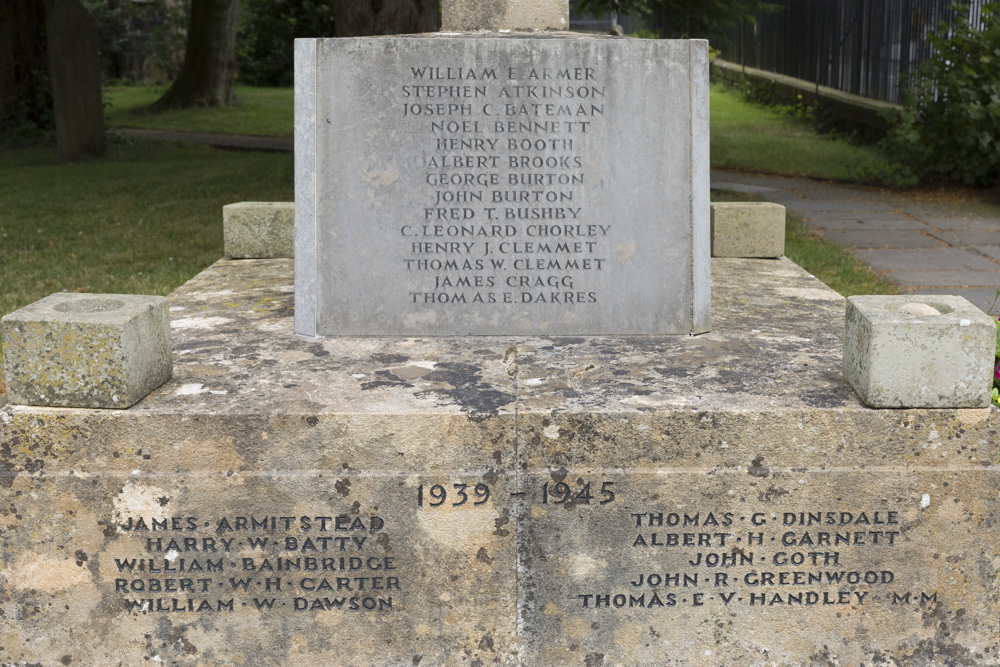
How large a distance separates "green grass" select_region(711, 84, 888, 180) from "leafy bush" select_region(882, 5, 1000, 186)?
0.66 meters

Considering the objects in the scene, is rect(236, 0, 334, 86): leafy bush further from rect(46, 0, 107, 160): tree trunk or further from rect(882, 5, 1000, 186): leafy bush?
rect(882, 5, 1000, 186): leafy bush

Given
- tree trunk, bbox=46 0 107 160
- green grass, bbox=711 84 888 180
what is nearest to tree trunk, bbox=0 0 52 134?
tree trunk, bbox=46 0 107 160

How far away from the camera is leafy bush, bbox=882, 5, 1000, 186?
1012 centimetres

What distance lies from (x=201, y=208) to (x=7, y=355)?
7803mm

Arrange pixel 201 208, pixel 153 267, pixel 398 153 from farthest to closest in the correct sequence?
pixel 201 208
pixel 153 267
pixel 398 153

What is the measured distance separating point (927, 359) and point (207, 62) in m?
20.3

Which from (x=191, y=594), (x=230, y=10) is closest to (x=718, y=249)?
(x=191, y=594)

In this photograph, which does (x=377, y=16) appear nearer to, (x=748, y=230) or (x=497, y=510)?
(x=748, y=230)

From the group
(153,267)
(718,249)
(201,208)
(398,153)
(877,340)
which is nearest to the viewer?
(877,340)

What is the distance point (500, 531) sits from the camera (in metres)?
3.00

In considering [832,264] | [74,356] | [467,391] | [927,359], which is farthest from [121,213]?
[927,359]

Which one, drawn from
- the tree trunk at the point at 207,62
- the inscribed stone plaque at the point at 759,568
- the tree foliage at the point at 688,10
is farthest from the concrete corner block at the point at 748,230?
the tree trunk at the point at 207,62

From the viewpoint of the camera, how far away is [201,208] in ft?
34.5

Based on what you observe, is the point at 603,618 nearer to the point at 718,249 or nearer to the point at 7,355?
the point at 7,355
